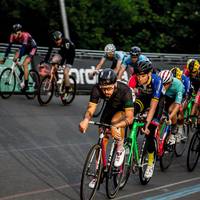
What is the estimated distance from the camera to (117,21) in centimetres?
3061

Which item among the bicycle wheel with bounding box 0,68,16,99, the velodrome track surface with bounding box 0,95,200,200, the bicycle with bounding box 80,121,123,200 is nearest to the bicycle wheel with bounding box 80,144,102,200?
the bicycle with bounding box 80,121,123,200

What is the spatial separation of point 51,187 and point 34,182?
318 mm

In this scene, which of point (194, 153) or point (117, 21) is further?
point (117, 21)

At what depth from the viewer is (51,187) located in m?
8.66

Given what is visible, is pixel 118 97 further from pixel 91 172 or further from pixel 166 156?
pixel 166 156

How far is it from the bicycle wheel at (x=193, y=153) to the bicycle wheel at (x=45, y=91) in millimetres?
4855

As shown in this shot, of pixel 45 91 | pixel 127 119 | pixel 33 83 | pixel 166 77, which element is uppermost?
pixel 166 77

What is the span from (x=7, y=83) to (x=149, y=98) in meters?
6.08

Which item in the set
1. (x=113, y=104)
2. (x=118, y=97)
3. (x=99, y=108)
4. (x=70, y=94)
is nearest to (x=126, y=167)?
(x=113, y=104)

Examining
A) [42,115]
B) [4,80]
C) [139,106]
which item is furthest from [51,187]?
[4,80]

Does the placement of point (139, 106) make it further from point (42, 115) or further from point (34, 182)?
point (42, 115)

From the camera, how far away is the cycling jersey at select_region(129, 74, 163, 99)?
9.09m

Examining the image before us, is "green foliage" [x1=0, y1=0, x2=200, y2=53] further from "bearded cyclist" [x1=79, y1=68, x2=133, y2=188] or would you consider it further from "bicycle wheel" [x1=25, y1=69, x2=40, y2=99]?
"bearded cyclist" [x1=79, y1=68, x2=133, y2=188]

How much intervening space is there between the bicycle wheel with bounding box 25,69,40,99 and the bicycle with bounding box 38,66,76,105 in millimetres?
381
